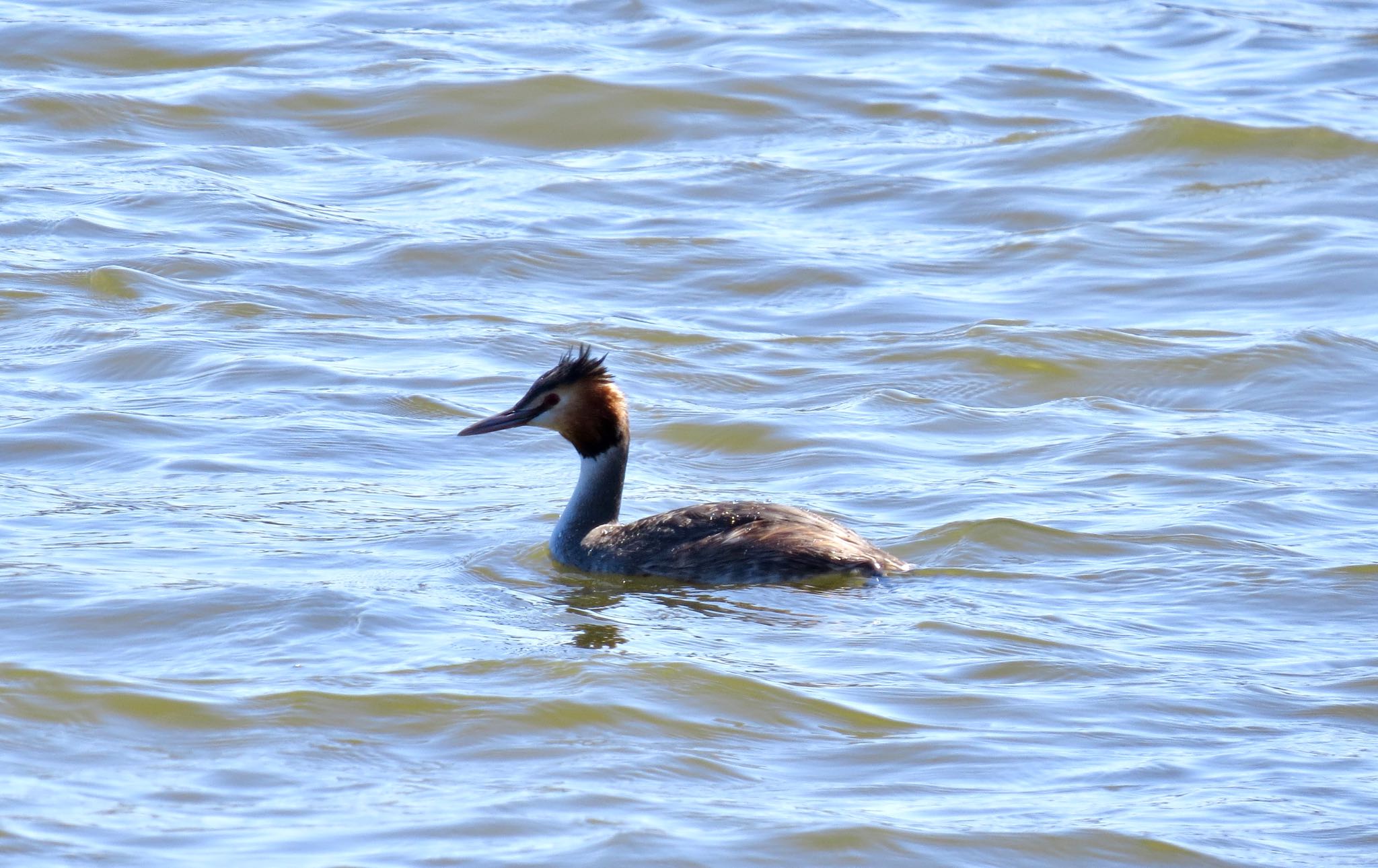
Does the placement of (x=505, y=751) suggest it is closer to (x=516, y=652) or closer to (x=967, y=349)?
(x=516, y=652)

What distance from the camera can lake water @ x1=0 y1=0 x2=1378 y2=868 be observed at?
20.5 feet

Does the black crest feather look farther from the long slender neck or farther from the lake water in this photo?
the lake water

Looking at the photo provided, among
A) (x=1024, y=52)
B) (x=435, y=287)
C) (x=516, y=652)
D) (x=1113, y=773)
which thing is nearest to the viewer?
(x=1113, y=773)

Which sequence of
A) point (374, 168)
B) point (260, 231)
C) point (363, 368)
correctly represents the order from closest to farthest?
point (363, 368) → point (260, 231) → point (374, 168)

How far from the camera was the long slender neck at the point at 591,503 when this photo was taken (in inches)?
341

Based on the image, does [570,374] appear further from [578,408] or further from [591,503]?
[591,503]

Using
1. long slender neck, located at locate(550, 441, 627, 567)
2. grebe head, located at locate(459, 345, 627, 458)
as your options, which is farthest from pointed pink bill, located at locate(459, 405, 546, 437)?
long slender neck, located at locate(550, 441, 627, 567)

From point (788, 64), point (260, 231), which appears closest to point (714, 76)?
point (788, 64)

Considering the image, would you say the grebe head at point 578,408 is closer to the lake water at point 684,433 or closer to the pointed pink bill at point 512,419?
the pointed pink bill at point 512,419

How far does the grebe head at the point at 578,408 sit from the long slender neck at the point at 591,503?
0.15ft

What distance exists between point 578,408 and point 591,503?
0.39 metres

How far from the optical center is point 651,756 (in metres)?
6.55

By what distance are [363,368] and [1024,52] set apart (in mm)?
9609

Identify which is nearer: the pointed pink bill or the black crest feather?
the black crest feather
